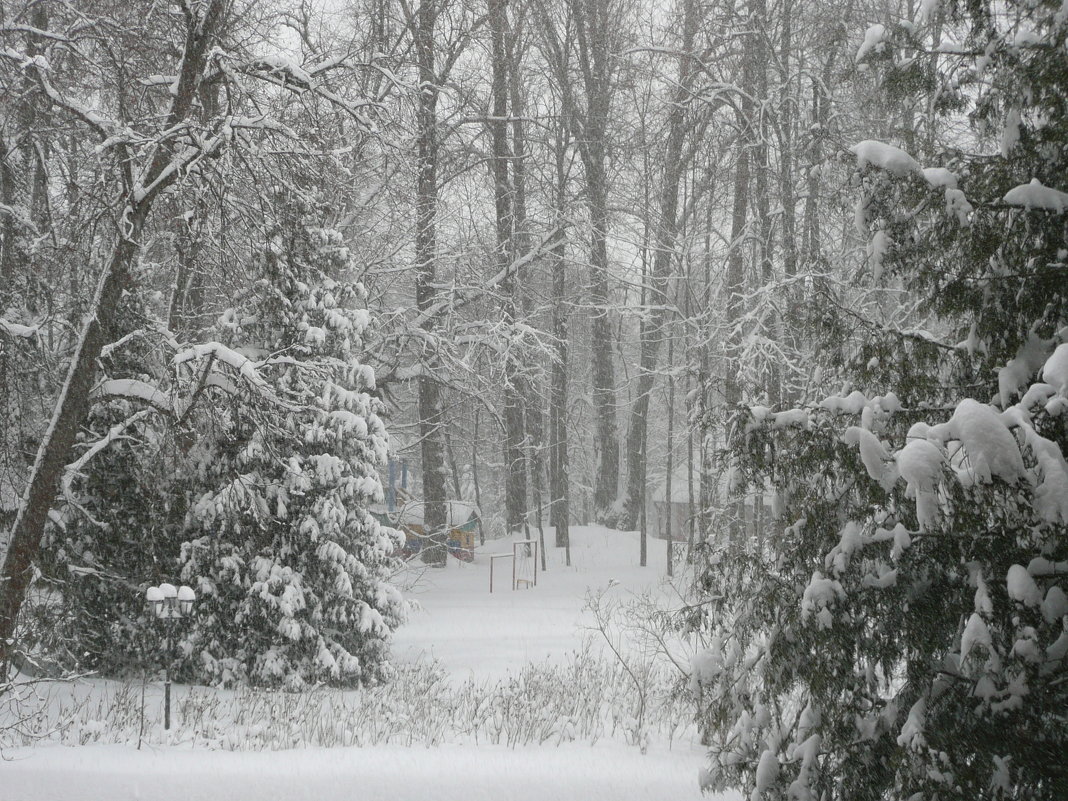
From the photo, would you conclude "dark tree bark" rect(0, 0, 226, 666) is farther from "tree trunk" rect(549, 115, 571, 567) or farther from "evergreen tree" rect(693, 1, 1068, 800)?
"tree trunk" rect(549, 115, 571, 567)

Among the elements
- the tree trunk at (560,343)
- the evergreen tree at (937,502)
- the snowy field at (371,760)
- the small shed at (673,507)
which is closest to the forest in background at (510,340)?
the evergreen tree at (937,502)

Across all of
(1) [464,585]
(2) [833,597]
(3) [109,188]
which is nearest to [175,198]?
(3) [109,188]

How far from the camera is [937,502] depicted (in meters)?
3.53

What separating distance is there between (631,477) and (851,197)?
2076cm

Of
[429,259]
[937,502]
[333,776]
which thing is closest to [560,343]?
[429,259]

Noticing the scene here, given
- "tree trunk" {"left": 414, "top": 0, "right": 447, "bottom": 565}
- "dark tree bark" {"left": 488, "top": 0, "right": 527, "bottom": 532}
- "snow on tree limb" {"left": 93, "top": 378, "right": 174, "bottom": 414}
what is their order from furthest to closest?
"dark tree bark" {"left": 488, "top": 0, "right": 527, "bottom": 532}
"tree trunk" {"left": 414, "top": 0, "right": 447, "bottom": 565}
"snow on tree limb" {"left": 93, "top": 378, "right": 174, "bottom": 414}


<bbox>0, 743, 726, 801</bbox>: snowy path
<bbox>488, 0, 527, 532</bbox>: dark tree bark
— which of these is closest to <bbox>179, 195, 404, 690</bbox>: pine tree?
<bbox>0, 743, 726, 801</bbox>: snowy path

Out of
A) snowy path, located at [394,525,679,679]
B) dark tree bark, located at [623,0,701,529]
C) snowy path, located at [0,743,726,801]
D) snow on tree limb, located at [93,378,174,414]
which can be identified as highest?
dark tree bark, located at [623,0,701,529]

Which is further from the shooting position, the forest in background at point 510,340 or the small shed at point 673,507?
the small shed at point 673,507

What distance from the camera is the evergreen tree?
3.50 m

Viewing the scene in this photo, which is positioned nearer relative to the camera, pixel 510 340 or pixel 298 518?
pixel 298 518

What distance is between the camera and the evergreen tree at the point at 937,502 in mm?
3500

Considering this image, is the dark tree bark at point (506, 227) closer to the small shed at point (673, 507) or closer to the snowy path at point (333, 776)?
the small shed at point (673, 507)

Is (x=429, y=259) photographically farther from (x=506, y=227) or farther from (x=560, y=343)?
(x=560, y=343)
